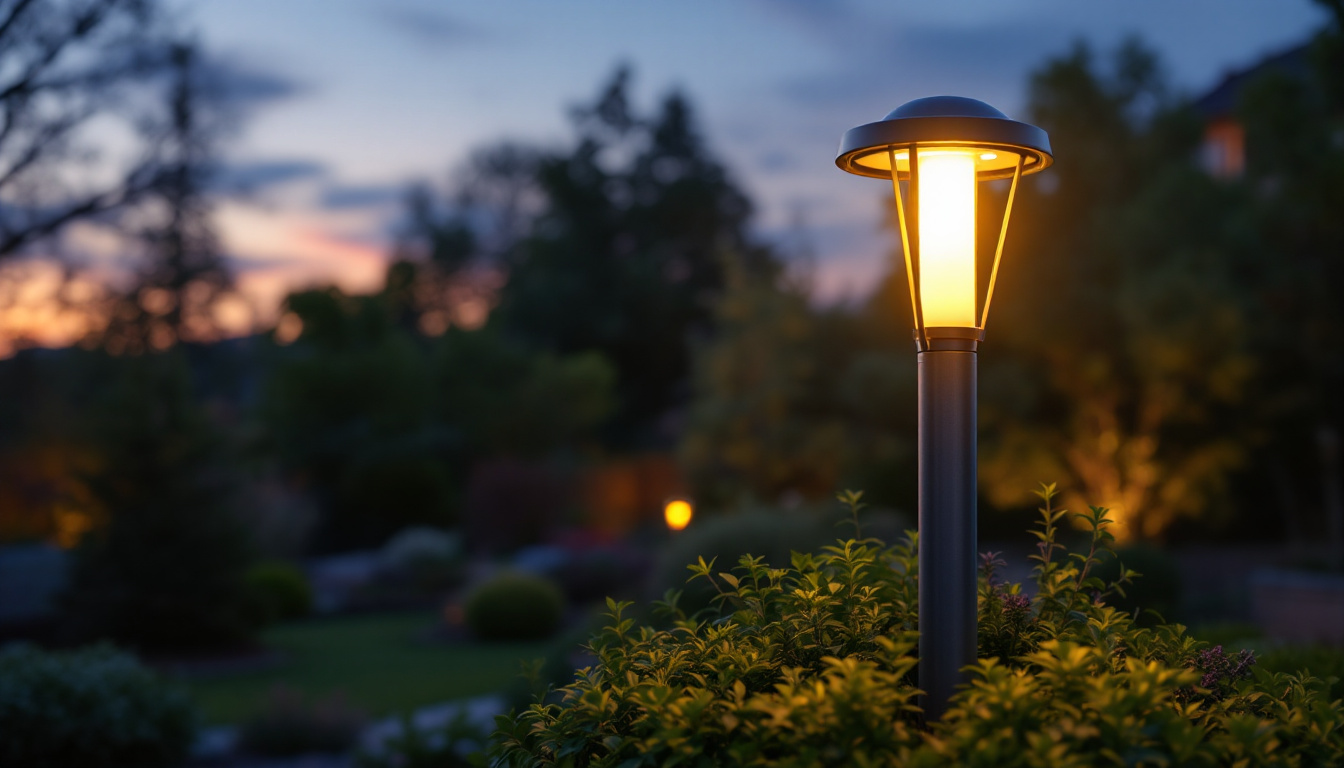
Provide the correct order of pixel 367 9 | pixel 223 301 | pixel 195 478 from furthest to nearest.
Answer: pixel 223 301, pixel 367 9, pixel 195 478

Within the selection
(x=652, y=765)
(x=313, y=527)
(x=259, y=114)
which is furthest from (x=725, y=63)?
(x=652, y=765)

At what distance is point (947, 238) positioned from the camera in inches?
84.2

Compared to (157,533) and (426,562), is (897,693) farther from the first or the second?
(426,562)

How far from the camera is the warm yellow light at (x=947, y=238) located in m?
2.12

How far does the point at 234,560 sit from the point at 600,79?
80.1 ft

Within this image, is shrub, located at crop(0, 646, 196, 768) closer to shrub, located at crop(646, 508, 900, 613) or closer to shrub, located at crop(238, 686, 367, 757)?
shrub, located at crop(238, 686, 367, 757)

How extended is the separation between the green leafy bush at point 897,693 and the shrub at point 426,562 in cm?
1516

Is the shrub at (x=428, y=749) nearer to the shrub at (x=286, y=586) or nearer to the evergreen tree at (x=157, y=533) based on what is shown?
the evergreen tree at (x=157, y=533)

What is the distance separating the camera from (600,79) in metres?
32.7

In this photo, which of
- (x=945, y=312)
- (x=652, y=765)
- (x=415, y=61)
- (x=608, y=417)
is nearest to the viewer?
(x=652, y=765)

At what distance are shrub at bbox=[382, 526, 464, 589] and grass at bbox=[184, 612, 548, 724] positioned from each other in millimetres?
2811

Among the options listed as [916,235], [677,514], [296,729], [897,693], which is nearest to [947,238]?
[916,235]

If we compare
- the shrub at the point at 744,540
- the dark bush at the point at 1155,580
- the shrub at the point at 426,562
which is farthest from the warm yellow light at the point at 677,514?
the shrub at the point at 426,562

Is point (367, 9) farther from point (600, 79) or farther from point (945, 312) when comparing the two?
point (600, 79)
